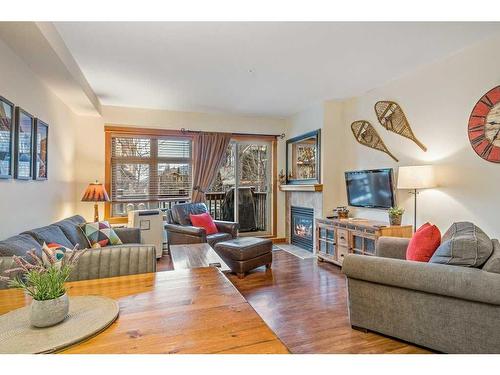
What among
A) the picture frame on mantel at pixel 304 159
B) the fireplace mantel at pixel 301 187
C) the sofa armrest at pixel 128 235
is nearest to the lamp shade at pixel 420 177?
the fireplace mantel at pixel 301 187

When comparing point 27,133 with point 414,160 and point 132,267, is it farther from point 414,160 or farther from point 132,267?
point 414,160

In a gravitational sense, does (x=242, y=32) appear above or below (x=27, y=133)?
above

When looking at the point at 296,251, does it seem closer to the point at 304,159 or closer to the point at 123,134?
the point at 304,159

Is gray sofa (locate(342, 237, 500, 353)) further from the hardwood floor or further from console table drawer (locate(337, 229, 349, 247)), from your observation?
console table drawer (locate(337, 229, 349, 247))

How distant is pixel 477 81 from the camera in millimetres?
2756

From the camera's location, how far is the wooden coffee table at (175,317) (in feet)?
2.84

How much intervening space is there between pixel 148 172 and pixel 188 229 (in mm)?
1606

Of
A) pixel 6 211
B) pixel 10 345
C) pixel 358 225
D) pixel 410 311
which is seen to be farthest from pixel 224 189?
pixel 10 345

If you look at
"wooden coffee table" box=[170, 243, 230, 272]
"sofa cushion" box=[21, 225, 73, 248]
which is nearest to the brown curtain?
"wooden coffee table" box=[170, 243, 230, 272]

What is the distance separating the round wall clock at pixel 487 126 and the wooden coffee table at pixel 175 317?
2811mm

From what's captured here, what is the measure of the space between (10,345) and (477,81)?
3.85m

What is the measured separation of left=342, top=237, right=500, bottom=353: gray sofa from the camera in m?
1.74

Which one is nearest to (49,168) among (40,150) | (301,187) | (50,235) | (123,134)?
(40,150)
